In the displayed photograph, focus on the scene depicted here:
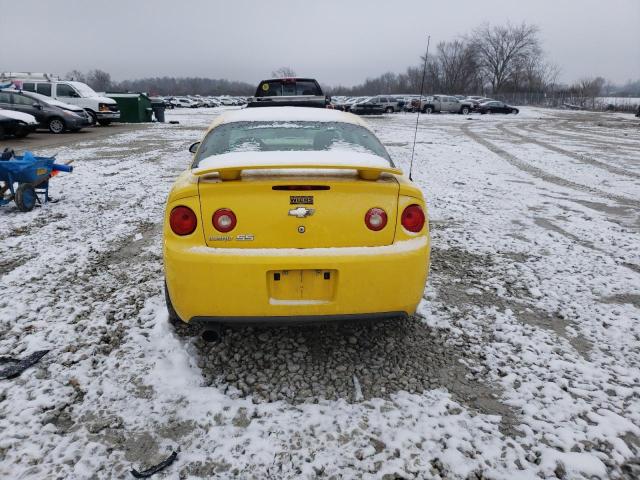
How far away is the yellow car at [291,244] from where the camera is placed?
2508mm

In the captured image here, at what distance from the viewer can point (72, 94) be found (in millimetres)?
20234

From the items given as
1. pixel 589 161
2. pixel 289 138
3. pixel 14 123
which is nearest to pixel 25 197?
pixel 289 138

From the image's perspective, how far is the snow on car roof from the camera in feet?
12.0

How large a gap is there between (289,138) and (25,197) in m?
4.58

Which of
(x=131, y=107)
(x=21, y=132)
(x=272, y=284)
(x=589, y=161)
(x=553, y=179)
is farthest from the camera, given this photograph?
(x=131, y=107)

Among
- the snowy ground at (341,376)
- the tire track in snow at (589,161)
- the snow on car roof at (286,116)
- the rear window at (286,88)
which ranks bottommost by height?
the snowy ground at (341,376)

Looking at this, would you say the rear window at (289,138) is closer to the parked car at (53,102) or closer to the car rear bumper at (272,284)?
the car rear bumper at (272,284)

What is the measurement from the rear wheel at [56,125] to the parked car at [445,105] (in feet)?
107

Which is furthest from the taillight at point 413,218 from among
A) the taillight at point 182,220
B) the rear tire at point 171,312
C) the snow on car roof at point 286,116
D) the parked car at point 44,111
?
the parked car at point 44,111

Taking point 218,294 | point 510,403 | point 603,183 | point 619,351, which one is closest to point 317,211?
point 218,294

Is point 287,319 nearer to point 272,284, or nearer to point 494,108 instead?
point 272,284

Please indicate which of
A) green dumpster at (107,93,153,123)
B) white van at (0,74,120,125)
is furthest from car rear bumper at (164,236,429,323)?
green dumpster at (107,93,153,123)

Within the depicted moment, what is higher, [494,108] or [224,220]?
[494,108]

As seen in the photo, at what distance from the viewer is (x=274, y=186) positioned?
254cm
